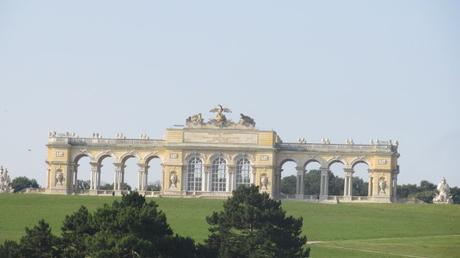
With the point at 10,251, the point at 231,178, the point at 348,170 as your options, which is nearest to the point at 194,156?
the point at 231,178

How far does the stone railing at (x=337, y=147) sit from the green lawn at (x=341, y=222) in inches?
374

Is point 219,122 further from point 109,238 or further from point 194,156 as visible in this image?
point 109,238

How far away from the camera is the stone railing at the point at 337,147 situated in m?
121

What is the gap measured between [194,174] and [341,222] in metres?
→ 25.7

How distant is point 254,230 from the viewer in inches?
2857

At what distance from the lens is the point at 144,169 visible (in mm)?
123562

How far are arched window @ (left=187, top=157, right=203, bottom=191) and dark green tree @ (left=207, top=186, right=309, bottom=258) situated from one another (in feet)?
153

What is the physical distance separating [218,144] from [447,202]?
16.5 m

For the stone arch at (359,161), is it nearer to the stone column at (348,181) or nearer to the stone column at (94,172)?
the stone column at (348,181)

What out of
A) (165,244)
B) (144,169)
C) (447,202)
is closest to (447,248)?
(165,244)

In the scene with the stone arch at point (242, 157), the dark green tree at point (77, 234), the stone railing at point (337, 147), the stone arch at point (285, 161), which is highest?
the stone railing at point (337, 147)

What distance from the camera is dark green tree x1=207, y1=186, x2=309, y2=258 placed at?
7031 centimetres

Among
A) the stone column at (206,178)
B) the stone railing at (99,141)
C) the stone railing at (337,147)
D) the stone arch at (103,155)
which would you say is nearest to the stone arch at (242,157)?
the stone column at (206,178)

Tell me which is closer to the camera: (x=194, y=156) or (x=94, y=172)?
(x=194, y=156)
